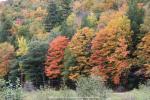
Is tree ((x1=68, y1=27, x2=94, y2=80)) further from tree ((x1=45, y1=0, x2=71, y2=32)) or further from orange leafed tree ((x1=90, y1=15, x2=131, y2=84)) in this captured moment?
tree ((x1=45, y1=0, x2=71, y2=32))

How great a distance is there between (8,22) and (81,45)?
1300 inches

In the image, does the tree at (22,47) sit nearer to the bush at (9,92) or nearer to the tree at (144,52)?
the tree at (144,52)

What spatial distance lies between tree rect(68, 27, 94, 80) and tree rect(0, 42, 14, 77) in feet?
47.1

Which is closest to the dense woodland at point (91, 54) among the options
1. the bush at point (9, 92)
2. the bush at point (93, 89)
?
the bush at point (93, 89)

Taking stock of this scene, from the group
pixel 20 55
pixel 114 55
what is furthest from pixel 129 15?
pixel 20 55

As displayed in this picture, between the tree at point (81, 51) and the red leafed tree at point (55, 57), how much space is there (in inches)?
125

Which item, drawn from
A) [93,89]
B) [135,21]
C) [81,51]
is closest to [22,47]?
[81,51]

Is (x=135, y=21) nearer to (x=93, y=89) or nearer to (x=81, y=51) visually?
(x=81, y=51)

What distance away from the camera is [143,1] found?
8869cm

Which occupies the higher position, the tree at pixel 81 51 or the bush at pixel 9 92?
the bush at pixel 9 92

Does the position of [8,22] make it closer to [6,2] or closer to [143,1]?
[143,1]

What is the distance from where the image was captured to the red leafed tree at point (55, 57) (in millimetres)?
74581

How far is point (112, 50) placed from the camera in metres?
69.0

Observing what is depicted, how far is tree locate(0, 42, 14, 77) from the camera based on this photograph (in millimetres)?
Answer: 81750
